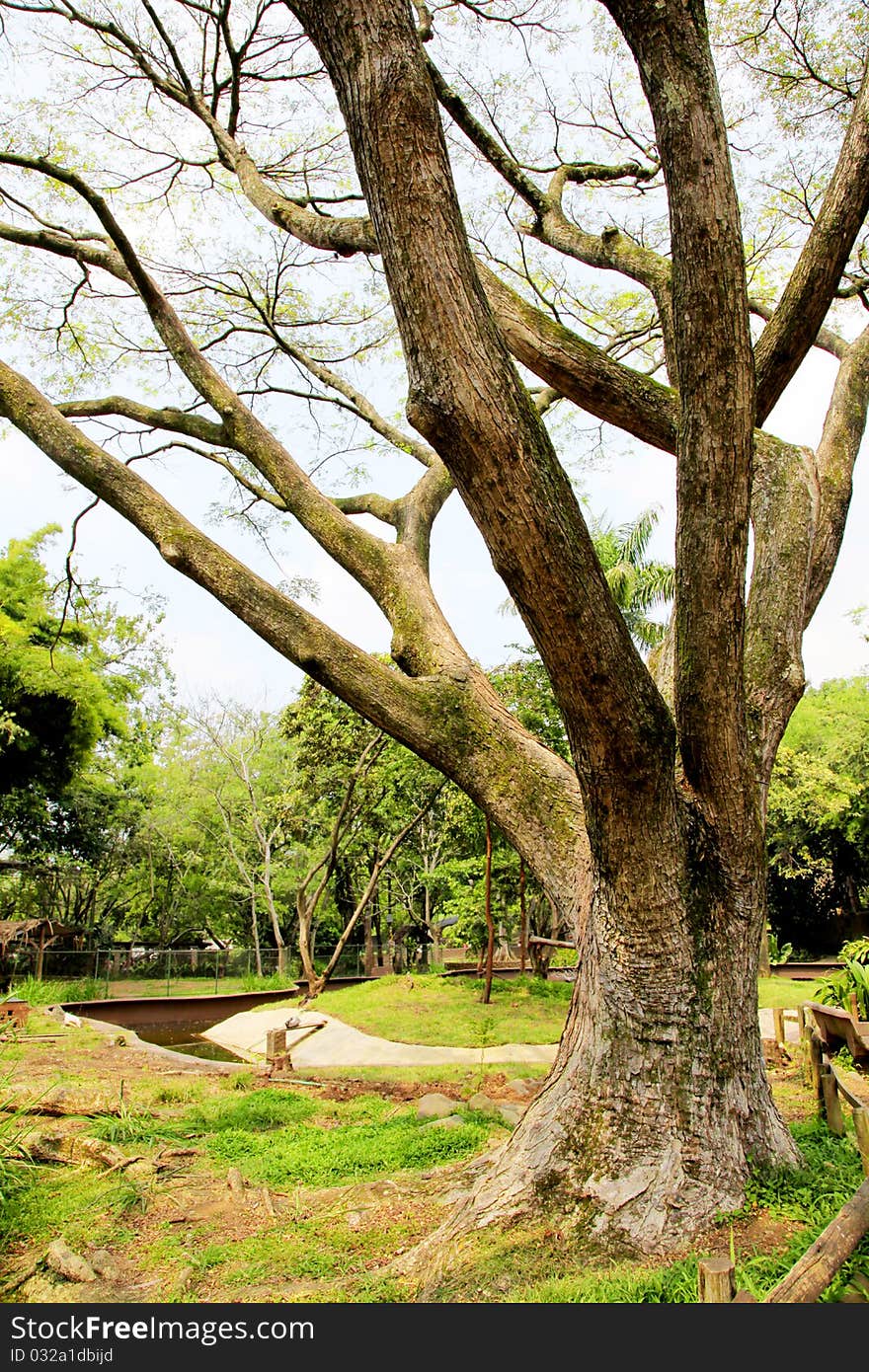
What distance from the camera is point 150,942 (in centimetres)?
2702

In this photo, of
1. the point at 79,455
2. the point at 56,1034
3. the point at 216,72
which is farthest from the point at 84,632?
the point at 79,455

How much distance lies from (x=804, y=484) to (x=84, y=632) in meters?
15.9

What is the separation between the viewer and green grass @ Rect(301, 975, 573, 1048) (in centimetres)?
1075

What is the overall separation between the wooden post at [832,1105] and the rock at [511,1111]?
206cm

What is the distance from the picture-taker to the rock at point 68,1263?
3.21m

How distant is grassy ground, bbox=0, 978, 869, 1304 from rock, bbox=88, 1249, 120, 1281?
1cm

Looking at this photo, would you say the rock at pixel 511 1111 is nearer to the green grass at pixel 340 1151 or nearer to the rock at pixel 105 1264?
the green grass at pixel 340 1151

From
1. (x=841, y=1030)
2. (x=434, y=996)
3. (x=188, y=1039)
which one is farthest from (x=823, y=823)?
(x=188, y=1039)

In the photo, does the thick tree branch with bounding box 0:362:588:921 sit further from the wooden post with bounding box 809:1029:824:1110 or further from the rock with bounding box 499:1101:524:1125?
the wooden post with bounding box 809:1029:824:1110

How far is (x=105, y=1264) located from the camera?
10.9ft

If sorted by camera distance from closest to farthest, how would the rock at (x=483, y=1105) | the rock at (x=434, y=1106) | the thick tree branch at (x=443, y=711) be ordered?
the thick tree branch at (x=443, y=711) < the rock at (x=483, y=1105) < the rock at (x=434, y=1106)

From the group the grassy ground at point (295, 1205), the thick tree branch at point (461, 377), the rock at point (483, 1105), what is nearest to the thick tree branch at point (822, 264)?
the thick tree branch at point (461, 377)

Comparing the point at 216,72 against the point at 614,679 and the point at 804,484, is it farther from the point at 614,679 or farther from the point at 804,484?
the point at 614,679

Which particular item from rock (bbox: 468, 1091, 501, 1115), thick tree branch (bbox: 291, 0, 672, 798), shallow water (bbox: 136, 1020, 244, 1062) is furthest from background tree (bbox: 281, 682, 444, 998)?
thick tree branch (bbox: 291, 0, 672, 798)
